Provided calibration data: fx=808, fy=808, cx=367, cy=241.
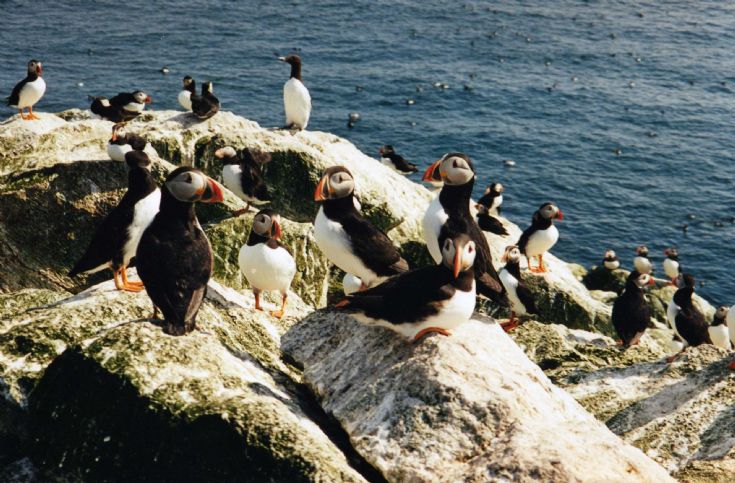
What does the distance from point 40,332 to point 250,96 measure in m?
38.5

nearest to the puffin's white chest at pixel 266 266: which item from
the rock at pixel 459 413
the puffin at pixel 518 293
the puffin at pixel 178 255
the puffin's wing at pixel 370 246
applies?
the puffin's wing at pixel 370 246

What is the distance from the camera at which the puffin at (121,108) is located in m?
21.7

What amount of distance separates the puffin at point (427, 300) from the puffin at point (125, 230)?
136 inches

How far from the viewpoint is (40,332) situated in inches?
326

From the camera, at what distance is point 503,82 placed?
166ft

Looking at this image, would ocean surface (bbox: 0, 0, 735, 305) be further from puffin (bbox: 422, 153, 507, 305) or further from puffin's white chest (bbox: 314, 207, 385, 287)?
puffin's white chest (bbox: 314, 207, 385, 287)

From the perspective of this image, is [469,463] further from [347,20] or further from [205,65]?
[347,20]

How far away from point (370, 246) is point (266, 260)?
1.62 meters

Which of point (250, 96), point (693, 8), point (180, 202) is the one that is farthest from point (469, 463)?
point (693, 8)

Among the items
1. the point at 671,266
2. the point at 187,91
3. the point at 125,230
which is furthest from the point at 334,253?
the point at 671,266

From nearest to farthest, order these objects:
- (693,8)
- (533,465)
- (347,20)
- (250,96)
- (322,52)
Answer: (533,465) → (250,96) → (322,52) → (347,20) → (693,8)

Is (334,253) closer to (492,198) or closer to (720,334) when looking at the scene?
(720,334)

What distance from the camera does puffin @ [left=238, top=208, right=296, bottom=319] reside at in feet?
37.4

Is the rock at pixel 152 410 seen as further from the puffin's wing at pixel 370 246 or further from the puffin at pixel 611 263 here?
the puffin at pixel 611 263
